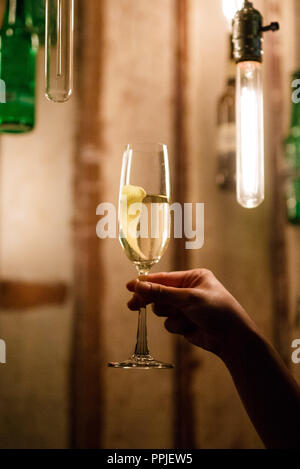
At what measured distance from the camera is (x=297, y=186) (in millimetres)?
1881

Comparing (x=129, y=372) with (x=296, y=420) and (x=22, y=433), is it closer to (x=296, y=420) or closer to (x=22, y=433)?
(x=22, y=433)

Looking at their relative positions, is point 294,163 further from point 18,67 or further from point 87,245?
point 18,67

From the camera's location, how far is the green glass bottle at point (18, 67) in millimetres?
1314

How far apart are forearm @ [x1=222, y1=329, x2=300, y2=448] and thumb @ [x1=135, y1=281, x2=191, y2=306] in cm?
15

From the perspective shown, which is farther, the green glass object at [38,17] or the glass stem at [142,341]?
the green glass object at [38,17]

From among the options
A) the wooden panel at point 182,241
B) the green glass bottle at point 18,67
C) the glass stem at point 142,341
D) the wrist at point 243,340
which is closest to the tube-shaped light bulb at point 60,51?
the glass stem at point 142,341

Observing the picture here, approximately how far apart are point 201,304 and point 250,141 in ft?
1.39

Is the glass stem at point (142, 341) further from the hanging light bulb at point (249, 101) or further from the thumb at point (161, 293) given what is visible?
the hanging light bulb at point (249, 101)

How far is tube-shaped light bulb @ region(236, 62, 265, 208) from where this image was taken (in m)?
1.03

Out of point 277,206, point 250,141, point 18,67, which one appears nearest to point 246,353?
point 250,141

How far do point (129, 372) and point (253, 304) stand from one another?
533 millimetres

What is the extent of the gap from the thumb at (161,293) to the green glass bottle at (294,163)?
3.76 feet

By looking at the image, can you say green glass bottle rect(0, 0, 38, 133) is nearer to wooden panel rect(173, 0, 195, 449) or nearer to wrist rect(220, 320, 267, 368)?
wooden panel rect(173, 0, 195, 449)

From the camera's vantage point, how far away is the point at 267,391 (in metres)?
0.89
